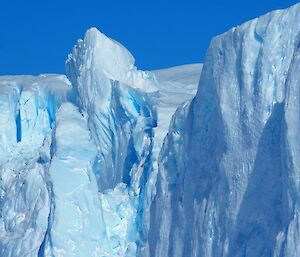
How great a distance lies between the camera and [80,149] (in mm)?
13195

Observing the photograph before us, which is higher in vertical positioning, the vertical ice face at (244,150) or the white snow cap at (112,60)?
the white snow cap at (112,60)

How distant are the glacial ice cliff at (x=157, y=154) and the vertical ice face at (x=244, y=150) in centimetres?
1

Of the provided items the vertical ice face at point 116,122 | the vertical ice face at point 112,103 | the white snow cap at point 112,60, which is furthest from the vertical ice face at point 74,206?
the white snow cap at point 112,60

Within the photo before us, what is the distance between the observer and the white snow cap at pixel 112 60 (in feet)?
46.7

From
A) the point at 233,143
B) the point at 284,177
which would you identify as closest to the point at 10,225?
the point at 233,143

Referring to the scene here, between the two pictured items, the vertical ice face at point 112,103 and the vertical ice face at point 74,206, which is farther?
the vertical ice face at point 112,103

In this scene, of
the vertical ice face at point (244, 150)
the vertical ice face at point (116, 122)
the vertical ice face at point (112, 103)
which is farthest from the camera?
the vertical ice face at point (112, 103)

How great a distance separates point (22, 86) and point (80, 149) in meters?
3.99

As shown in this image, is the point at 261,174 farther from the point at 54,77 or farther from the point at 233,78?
the point at 54,77

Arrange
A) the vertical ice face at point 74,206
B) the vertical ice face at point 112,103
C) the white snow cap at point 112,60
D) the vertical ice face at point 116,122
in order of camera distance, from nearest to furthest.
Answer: the vertical ice face at point 74,206
the vertical ice face at point 116,122
the vertical ice face at point 112,103
the white snow cap at point 112,60

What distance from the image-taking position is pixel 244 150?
9.97 meters

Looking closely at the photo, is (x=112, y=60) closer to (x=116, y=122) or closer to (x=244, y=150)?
(x=116, y=122)

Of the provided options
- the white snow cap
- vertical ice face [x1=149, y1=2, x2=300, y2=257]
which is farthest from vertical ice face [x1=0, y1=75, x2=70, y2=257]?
vertical ice face [x1=149, y1=2, x2=300, y2=257]

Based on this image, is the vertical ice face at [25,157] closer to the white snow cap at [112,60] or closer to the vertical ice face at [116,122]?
the vertical ice face at [116,122]
